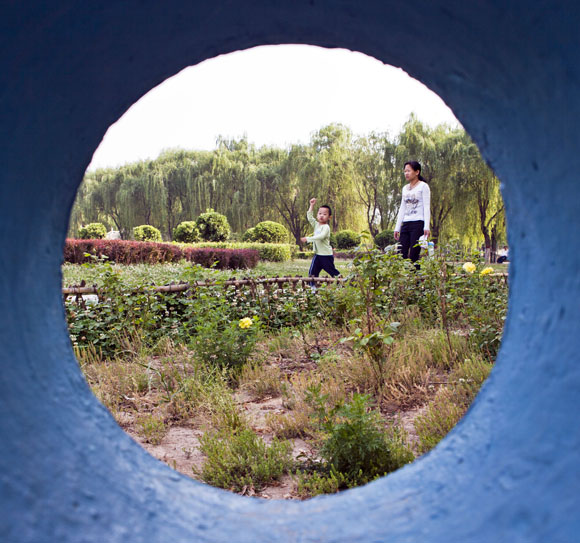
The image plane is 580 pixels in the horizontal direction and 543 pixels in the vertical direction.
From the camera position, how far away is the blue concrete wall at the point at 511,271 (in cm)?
81

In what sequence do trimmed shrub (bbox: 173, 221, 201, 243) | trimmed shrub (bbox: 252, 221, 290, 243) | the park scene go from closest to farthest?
the park scene < trimmed shrub (bbox: 173, 221, 201, 243) < trimmed shrub (bbox: 252, 221, 290, 243)

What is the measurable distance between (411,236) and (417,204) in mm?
426

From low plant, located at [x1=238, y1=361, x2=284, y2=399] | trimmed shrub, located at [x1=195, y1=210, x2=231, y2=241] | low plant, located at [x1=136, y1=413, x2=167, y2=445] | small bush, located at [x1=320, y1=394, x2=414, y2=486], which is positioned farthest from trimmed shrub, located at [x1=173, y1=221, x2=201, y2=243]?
small bush, located at [x1=320, y1=394, x2=414, y2=486]

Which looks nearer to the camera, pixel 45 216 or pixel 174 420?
pixel 45 216

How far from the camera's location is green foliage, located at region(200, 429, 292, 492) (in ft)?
6.63

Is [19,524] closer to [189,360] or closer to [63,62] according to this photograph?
[63,62]

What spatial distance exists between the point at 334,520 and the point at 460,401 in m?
1.78

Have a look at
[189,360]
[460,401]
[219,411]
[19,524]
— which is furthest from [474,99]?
[189,360]

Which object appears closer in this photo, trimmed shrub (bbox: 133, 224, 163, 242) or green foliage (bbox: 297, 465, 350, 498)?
green foliage (bbox: 297, 465, 350, 498)

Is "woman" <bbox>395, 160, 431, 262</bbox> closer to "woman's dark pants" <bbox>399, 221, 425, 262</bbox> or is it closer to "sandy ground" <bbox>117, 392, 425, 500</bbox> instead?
"woman's dark pants" <bbox>399, 221, 425, 262</bbox>

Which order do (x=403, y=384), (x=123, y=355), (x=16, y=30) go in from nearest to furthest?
1. (x=16, y=30)
2. (x=403, y=384)
3. (x=123, y=355)

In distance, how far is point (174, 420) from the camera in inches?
109

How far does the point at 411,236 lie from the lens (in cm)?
562

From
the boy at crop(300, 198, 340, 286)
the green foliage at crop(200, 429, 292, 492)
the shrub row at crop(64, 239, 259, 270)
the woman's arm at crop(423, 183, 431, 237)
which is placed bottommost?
the green foliage at crop(200, 429, 292, 492)
